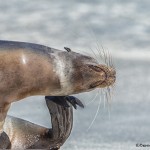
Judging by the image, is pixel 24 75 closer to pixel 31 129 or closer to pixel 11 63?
pixel 11 63

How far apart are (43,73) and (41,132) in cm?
169

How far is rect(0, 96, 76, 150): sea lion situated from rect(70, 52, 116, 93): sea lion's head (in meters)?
0.63

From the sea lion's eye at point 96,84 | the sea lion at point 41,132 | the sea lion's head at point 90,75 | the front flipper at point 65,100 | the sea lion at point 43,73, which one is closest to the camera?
the sea lion at point 43,73

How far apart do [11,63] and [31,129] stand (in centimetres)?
191

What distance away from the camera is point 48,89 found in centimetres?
1162

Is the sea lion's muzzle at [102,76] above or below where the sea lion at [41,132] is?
above

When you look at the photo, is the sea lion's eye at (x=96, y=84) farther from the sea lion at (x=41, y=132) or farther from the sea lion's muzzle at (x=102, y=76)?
the sea lion at (x=41, y=132)

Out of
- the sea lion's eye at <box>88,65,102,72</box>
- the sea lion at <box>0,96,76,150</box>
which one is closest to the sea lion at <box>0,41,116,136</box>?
the sea lion's eye at <box>88,65,102,72</box>

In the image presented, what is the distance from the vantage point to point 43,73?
11.5 metres

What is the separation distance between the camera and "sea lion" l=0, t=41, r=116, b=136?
11.4 m

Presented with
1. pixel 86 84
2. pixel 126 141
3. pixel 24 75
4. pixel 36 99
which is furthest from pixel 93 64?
pixel 36 99

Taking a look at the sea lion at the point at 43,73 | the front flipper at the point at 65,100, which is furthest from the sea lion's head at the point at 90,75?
the front flipper at the point at 65,100

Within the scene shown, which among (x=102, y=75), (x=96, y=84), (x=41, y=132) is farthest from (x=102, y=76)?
(x=41, y=132)

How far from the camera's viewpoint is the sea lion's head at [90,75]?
1170cm
